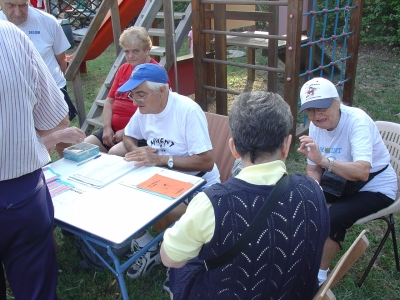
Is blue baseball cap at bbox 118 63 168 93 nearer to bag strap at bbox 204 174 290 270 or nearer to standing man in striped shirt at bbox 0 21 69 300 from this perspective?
standing man in striped shirt at bbox 0 21 69 300

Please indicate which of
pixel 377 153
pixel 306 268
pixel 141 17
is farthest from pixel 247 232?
pixel 141 17

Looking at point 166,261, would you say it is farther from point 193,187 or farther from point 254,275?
point 193,187

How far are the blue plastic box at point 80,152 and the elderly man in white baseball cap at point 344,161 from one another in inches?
51.5

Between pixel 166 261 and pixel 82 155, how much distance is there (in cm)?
126

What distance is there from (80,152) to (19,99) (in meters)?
1.04

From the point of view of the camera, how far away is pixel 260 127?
4.07ft

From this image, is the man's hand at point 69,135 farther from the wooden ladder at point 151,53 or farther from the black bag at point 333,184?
the wooden ladder at point 151,53

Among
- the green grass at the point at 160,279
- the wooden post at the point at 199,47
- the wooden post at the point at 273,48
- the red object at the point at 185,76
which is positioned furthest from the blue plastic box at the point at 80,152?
the wooden post at the point at 273,48

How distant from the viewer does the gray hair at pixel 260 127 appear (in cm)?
124

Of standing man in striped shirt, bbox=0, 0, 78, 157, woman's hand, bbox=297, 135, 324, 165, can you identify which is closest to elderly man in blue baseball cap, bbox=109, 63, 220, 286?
woman's hand, bbox=297, 135, 324, 165

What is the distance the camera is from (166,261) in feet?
4.43

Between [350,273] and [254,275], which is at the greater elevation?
[254,275]

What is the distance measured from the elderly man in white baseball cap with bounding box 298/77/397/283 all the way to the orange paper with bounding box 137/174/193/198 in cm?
70

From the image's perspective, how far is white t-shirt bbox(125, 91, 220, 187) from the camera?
7.71 ft
